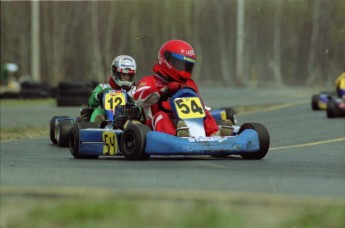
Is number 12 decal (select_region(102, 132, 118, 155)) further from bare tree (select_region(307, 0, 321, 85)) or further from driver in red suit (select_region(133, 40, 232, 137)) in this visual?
bare tree (select_region(307, 0, 321, 85))

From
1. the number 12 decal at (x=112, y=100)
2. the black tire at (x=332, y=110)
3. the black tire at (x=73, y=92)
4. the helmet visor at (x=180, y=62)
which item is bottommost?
the black tire at (x=73, y=92)

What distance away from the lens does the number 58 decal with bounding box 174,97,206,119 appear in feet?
34.5

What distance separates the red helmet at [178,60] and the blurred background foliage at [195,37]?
34028 mm

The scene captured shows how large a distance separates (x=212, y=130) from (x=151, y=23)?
37.5 m

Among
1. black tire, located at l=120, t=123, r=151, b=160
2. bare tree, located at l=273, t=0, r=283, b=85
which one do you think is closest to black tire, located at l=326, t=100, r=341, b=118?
black tire, located at l=120, t=123, r=151, b=160

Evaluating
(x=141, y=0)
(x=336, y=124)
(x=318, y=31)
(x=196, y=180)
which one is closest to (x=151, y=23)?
(x=141, y=0)

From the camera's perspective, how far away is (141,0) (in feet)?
159

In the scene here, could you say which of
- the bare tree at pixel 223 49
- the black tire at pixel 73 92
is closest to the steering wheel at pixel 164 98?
the black tire at pixel 73 92

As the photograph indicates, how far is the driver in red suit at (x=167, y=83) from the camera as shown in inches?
420

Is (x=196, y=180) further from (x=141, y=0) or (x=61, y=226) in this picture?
(x=141, y=0)

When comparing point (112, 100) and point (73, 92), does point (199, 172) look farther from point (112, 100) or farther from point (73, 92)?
point (73, 92)

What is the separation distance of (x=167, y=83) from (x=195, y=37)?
121 feet

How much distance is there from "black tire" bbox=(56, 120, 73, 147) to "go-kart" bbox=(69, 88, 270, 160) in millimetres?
2494

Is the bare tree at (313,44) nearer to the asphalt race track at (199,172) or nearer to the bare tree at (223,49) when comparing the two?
the bare tree at (223,49)
